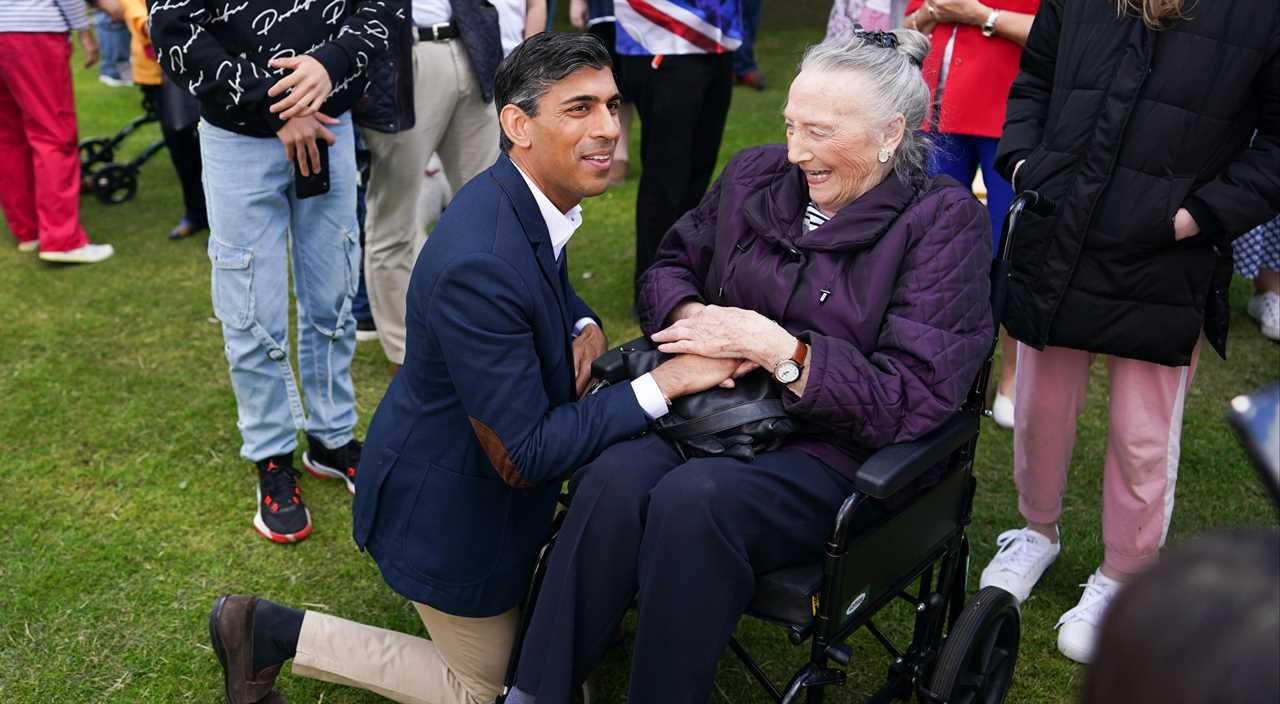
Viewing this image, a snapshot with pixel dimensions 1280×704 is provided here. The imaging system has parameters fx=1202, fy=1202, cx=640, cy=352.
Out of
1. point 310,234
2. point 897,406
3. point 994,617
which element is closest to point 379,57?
point 310,234

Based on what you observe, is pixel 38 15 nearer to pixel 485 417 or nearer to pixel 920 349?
pixel 485 417

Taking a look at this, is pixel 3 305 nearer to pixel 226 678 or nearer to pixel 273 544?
pixel 273 544

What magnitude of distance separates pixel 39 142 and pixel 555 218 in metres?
4.36

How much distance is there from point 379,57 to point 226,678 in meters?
1.84

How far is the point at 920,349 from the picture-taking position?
2.47 metres

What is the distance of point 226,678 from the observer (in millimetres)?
2830

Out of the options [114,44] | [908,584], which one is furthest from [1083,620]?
[114,44]

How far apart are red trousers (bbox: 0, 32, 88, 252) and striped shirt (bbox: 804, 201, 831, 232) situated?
4.40 metres

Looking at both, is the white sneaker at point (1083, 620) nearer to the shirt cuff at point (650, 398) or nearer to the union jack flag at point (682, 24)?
the shirt cuff at point (650, 398)

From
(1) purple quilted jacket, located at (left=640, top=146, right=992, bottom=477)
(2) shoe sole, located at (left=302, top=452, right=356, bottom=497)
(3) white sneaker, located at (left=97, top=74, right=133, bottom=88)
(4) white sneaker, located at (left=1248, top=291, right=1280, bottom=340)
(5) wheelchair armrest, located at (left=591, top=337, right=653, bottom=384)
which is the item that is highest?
(1) purple quilted jacket, located at (left=640, top=146, right=992, bottom=477)

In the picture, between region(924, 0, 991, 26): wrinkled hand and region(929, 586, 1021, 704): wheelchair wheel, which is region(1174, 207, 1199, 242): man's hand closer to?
region(929, 586, 1021, 704): wheelchair wheel

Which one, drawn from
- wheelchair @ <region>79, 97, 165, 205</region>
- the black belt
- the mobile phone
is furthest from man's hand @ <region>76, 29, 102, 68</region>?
the mobile phone

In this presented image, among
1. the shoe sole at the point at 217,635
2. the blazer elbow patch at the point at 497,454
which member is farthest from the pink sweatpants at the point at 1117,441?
the shoe sole at the point at 217,635

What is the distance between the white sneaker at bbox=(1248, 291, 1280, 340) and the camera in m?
5.02
